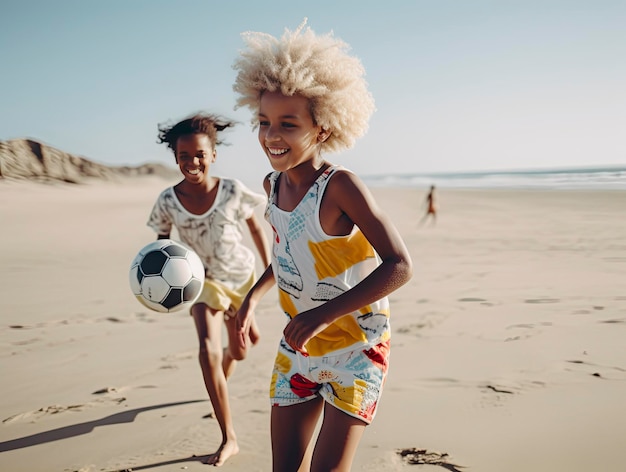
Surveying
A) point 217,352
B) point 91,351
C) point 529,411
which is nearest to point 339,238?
point 217,352

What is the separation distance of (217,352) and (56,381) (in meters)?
2.05

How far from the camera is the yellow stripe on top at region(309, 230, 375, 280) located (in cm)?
226

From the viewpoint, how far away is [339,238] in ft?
7.38

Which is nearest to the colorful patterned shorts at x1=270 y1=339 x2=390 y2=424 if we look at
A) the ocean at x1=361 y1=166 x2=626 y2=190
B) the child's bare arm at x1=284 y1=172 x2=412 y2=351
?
the child's bare arm at x1=284 y1=172 x2=412 y2=351

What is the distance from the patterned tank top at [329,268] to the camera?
227 centimetres

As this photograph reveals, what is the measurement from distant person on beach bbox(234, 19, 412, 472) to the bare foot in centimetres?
114

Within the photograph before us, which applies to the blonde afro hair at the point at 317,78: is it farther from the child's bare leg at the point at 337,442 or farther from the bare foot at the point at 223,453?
the bare foot at the point at 223,453

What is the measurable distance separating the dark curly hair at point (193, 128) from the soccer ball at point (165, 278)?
0.83m

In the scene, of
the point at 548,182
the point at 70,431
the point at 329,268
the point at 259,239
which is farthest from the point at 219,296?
the point at 548,182

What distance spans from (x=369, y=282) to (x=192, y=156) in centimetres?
219

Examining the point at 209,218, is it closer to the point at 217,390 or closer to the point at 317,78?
the point at 217,390

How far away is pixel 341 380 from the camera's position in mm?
2232

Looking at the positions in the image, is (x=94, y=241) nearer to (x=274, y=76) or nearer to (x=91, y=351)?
(x=91, y=351)

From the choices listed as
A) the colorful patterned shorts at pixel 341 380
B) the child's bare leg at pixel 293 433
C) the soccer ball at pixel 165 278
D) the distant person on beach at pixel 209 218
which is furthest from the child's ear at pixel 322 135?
the distant person on beach at pixel 209 218
